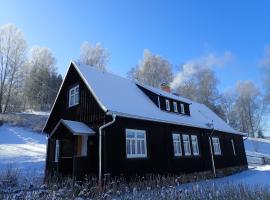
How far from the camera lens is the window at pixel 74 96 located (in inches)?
563

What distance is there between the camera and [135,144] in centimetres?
1233

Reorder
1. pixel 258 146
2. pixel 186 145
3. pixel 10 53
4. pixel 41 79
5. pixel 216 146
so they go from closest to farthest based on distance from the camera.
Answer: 1. pixel 186 145
2. pixel 216 146
3. pixel 10 53
4. pixel 258 146
5. pixel 41 79

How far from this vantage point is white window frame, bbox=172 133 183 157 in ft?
48.7

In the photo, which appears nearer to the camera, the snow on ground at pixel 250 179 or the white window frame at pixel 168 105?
the snow on ground at pixel 250 179

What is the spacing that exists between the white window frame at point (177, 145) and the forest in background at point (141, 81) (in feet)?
77.1

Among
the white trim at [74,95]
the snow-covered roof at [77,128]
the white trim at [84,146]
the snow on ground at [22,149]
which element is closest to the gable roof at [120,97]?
the white trim at [74,95]

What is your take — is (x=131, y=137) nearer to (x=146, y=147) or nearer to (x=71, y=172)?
(x=146, y=147)

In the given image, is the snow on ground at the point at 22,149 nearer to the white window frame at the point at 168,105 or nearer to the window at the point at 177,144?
the window at the point at 177,144

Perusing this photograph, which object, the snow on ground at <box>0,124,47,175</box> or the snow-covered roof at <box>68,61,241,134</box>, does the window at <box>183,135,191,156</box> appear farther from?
the snow on ground at <box>0,124,47,175</box>

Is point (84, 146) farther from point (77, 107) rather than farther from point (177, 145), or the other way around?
point (177, 145)

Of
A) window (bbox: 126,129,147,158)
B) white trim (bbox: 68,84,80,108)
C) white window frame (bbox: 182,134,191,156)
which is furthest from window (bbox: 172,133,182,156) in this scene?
white trim (bbox: 68,84,80,108)

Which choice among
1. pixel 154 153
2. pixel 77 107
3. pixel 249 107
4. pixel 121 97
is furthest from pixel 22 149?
pixel 249 107

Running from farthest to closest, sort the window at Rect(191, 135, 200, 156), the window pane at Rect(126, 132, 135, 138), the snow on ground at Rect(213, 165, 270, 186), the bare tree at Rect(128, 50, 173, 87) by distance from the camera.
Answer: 1. the bare tree at Rect(128, 50, 173, 87)
2. the window at Rect(191, 135, 200, 156)
3. the snow on ground at Rect(213, 165, 270, 186)
4. the window pane at Rect(126, 132, 135, 138)

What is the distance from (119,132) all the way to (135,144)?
1.24 m
